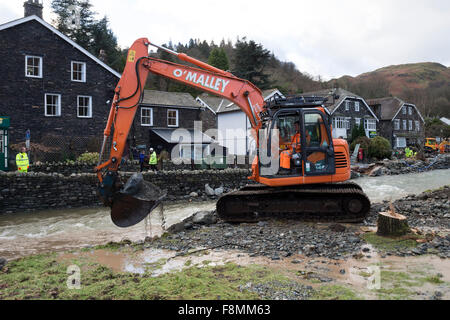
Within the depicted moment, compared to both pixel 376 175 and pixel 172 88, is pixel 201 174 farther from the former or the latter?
pixel 172 88

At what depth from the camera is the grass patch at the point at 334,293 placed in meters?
4.27

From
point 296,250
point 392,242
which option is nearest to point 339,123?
point 392,242

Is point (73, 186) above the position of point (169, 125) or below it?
below

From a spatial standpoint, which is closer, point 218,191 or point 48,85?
point 218,191

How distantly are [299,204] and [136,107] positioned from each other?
4641mm

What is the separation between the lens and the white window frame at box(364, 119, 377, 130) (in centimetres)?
4555

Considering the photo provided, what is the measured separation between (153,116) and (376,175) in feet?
57.8

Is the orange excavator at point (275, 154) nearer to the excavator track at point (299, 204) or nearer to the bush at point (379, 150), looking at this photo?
the excavator track at point (299, 204)

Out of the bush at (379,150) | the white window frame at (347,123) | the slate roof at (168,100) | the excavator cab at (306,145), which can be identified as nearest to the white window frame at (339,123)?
the white window frame at (347,123)

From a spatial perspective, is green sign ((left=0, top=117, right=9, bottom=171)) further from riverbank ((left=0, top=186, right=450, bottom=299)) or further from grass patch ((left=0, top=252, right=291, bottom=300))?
grass patch ((left=0, top=252, right=291, bottom=300))

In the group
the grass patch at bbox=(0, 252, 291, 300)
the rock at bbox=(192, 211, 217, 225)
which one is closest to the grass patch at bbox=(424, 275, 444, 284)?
the grass patch at bbox=(0, 252, 291, 300)

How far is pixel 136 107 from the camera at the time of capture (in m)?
8.71

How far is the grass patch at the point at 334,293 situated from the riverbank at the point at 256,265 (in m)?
0.01

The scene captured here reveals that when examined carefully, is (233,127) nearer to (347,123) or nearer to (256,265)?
(347,123)
